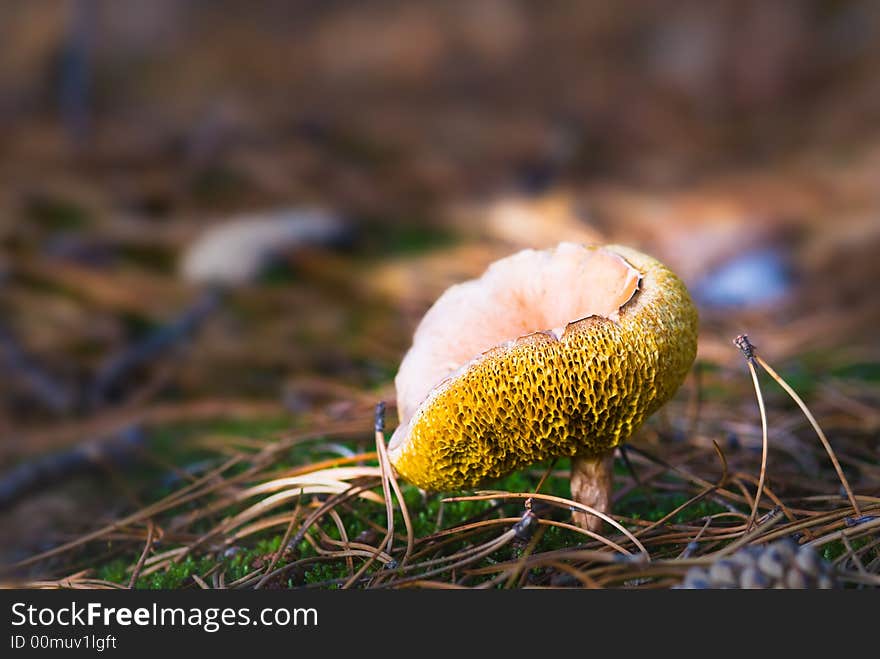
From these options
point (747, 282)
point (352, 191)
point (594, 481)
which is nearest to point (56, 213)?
point (352, 191)

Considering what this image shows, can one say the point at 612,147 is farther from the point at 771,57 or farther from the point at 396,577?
the point at 396,577

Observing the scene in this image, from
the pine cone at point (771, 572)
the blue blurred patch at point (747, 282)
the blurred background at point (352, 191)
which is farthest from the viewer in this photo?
the blue blurred patch at point (747, 282)

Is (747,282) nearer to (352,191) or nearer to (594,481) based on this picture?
(352,191)

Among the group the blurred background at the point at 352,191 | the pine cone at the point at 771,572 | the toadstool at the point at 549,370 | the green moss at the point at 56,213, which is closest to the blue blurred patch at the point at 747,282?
the blurred background at the point at 352,191

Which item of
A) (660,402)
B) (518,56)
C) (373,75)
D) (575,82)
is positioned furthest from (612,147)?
(660,402)

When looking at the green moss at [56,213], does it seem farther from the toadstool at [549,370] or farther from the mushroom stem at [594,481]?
the mushroom stem at [594,481]
